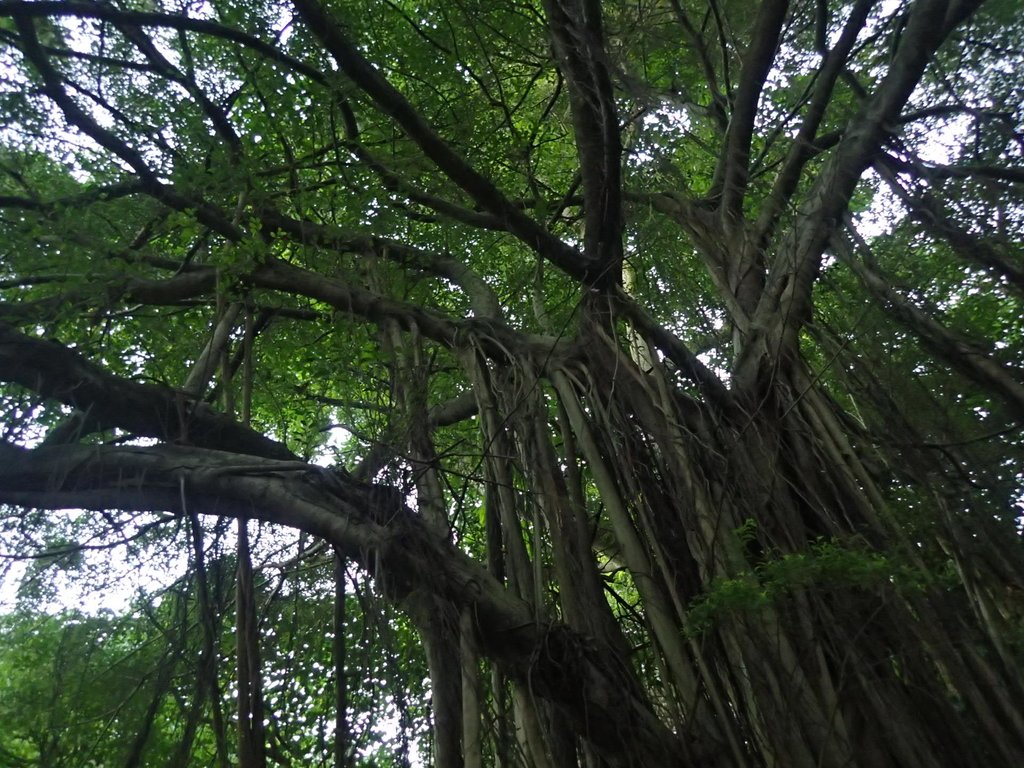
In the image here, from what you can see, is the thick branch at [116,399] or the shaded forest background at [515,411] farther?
the thick branch at [116,399]

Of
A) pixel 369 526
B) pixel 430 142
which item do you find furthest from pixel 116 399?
pixel 430 142

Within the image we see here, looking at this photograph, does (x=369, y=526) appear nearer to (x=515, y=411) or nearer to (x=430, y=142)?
(x=515, y=411)

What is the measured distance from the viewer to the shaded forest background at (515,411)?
1.90 m

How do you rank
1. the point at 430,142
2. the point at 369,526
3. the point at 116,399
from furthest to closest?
the point at 430,142 → the point at 116,399 → the point at 369,526

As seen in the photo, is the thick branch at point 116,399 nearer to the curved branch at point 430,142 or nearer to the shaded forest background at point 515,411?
the shaded forest background at point 515,411

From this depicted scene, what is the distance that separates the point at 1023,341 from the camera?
295cm

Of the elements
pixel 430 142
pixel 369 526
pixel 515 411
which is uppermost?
pixel 430 142

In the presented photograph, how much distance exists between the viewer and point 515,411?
243cm

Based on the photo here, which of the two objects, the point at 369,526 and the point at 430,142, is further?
the point at 430,142

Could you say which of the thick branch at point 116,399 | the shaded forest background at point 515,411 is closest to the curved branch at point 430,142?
the shaded forest background at point 515,411

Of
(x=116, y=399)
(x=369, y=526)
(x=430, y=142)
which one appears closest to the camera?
(x=369, y=526)

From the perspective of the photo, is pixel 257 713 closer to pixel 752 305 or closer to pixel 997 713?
pixel 997 713

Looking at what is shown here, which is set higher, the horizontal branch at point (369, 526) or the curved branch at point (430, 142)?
the curved branch at point (430, 142)

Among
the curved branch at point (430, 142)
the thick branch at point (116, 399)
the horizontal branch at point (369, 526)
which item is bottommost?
the horizontal branch at point (369, 526)
